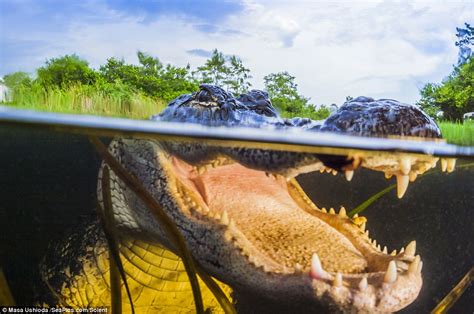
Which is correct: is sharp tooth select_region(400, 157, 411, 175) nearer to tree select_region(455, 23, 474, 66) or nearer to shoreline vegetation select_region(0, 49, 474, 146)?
shoreline vegetation select_region(0, 49, 474, 146)

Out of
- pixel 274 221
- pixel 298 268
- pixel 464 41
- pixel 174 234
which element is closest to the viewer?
pixel 298 268

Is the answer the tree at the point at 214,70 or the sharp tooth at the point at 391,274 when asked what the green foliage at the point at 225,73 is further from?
the sharp tooth at the point at 391,274

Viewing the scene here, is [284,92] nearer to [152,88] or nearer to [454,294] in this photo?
[152,88]

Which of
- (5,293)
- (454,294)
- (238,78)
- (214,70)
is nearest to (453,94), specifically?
(454,294)

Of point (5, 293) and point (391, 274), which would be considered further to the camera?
point (5, 293)

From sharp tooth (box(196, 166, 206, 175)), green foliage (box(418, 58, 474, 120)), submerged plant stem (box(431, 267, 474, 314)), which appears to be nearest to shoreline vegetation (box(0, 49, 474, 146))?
green foliage (box(418, 58, 474, 120))

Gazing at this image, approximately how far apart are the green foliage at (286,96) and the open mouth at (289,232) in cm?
33

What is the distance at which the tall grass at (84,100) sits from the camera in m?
2.21

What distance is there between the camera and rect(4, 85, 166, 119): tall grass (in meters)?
2.21

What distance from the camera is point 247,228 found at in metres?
2.21

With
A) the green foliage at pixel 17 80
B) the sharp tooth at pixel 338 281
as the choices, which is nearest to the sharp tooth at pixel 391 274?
the sharp tooth at pixel 338 281

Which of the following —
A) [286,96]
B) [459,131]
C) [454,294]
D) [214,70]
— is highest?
[214,70]

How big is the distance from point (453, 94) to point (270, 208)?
113 centimetres

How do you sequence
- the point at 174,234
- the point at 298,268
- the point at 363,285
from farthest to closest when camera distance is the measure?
1. the point at 174,234
2. the point at 298,268
3. the point at 363,285
